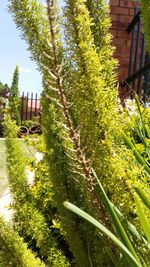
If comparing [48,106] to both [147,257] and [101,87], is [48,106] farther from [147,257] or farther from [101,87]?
[147,257]

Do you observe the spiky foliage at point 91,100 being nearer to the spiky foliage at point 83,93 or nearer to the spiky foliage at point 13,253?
the spiky foliage at point 83,93

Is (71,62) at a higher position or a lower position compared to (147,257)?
higher

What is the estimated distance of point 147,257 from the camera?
838mm

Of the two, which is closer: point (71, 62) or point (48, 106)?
point (71, 62)

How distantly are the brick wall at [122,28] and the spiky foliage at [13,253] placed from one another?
5.85 meters

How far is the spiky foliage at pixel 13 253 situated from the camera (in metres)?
1.05

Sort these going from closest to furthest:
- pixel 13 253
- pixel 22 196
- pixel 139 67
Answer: pixel 13 253 → pixel 22 196 → pixel 139 67

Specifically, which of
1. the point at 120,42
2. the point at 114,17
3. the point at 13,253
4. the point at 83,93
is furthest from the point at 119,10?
the point at 83,93

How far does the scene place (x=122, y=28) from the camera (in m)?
6.79

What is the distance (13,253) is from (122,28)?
610cm

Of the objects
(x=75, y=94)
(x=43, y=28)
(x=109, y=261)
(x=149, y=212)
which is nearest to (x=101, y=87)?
(x=75, y=94)

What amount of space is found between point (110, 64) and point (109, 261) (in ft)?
1.63

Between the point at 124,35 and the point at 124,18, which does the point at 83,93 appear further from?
the point at 124,18

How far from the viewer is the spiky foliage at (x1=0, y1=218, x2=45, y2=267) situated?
3.44 feet
